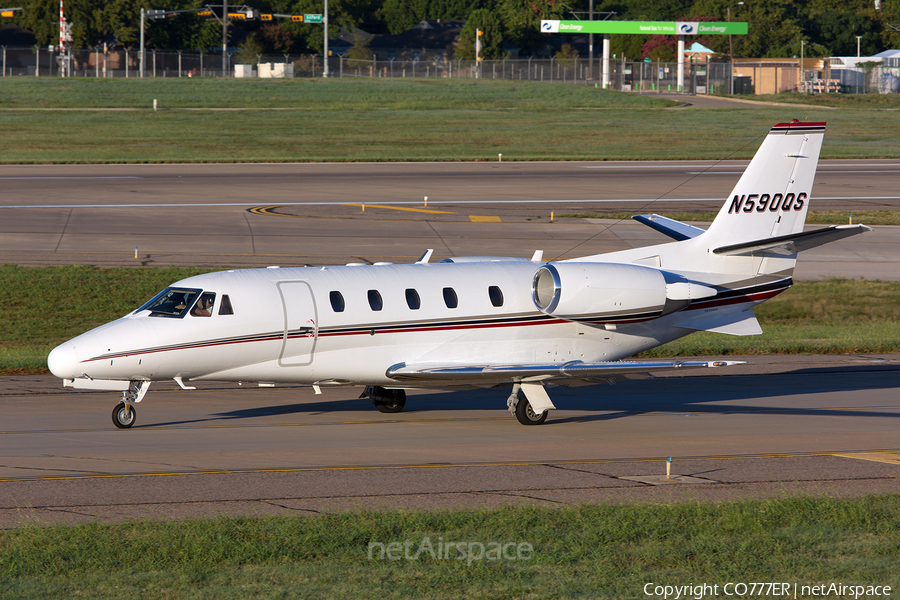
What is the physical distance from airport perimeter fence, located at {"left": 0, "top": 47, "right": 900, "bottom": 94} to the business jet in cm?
10504

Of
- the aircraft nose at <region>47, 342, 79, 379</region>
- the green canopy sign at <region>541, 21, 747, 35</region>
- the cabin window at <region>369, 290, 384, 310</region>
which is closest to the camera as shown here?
the aircraft nose at <region>47, 342, 79, 379</region>

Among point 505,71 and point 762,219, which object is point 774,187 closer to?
point 762,219

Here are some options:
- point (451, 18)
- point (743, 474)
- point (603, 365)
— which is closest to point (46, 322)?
point (603, 365)

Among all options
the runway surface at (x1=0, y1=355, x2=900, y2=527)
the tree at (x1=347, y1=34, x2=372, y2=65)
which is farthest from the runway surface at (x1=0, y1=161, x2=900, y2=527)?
the tree at (x1=347, y1=34, x2=372, y2=65)

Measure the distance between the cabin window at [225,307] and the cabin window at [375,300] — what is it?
2668mm

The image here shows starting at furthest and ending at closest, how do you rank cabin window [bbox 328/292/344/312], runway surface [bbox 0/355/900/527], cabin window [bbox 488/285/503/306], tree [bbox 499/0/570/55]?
tree [bbox 499/0/570/55] → cabin window [bbox 488/285/503/306] → cabin window [bbox 328/292/344/312] → runway surface [bbox 0/355/900/527]

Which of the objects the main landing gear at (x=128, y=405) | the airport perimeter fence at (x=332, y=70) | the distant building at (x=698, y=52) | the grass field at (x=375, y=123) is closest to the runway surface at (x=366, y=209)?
the grass field at (x=375, y=123)

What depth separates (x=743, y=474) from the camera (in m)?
17.2

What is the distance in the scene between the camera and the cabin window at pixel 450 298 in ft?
69.4

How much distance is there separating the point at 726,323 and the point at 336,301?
875cm

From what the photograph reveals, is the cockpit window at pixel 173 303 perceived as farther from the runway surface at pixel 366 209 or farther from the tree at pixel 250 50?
the tree at pixel 250 50

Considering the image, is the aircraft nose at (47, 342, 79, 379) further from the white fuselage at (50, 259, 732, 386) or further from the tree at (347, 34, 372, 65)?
the tree at (347, 34, 372, 65)

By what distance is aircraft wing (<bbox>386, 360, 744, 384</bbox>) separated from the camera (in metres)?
19.7

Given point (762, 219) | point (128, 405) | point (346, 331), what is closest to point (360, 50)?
point (762, 219)
